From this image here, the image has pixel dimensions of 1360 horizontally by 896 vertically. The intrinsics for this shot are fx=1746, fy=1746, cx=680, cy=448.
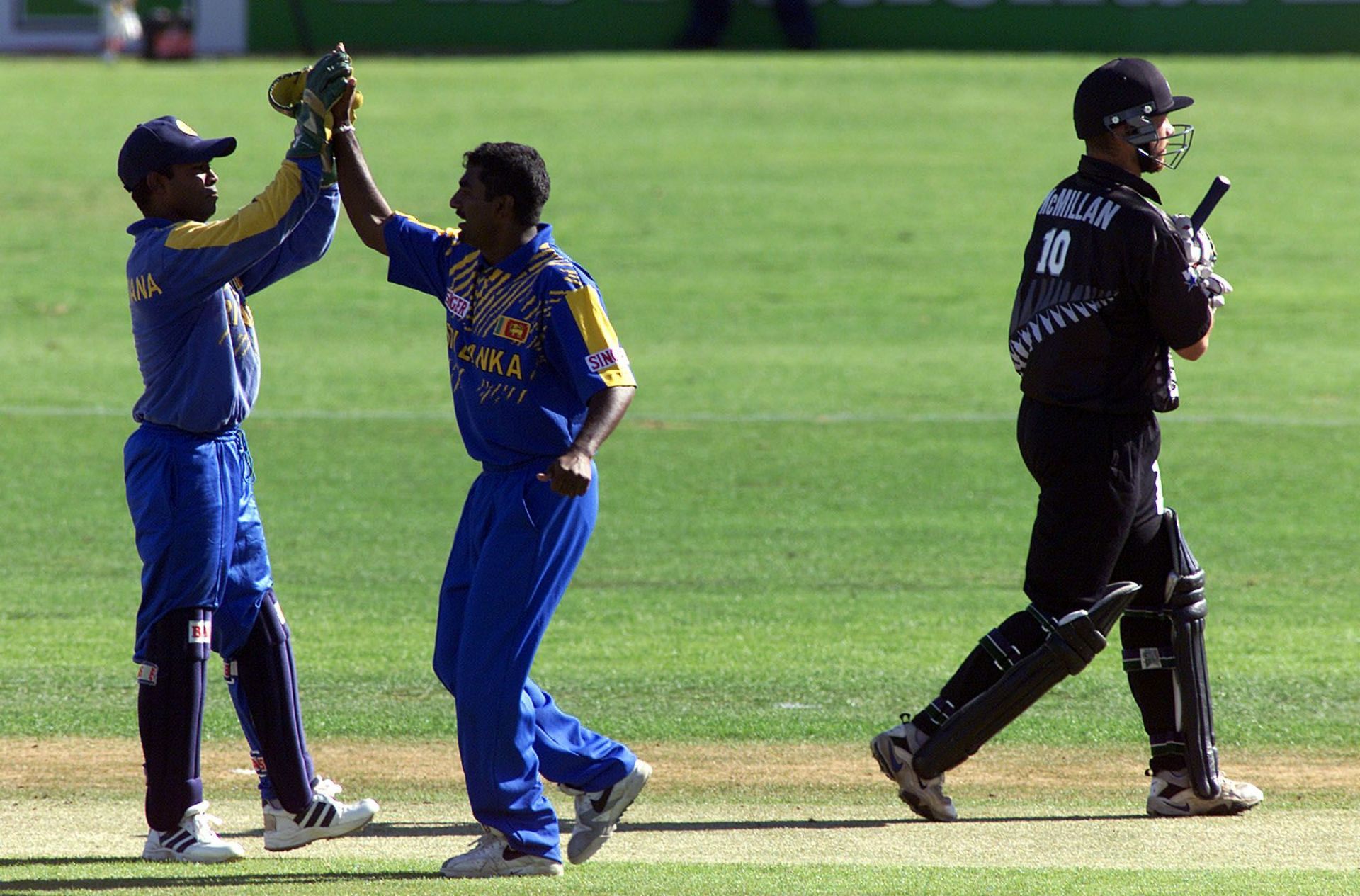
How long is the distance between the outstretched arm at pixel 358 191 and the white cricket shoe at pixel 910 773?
227 cm

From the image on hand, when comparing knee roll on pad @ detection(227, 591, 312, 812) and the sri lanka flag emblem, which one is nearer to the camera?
the sri lanka flag emblem

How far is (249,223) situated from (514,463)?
102cm

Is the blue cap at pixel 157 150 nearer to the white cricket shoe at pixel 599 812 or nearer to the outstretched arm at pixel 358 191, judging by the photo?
the outstretched arm at pixel 358 191

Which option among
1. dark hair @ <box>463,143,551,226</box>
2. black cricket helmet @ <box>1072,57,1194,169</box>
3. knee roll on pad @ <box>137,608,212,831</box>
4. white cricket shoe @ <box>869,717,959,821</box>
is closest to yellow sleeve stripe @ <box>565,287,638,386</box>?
dark hair @ <box>463,143,551,226</box>

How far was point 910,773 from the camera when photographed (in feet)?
18.7

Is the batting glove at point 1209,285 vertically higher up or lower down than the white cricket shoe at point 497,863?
higher up

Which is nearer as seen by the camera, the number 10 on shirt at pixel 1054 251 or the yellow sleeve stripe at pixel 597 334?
the yellow sleeve stripe at pixel 597 334

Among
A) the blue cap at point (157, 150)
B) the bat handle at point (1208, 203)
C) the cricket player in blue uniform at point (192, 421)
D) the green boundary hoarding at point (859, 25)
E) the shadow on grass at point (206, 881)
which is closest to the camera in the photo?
the shadow on grass at point (206, 881)

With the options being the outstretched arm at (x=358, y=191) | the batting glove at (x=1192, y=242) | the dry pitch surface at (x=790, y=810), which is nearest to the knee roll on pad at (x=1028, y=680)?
the dry pitch surface at (x=790, y=810)

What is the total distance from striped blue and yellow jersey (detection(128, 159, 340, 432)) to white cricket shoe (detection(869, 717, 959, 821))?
232cm

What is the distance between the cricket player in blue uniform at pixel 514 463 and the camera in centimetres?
494

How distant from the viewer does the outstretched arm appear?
5.38 metres

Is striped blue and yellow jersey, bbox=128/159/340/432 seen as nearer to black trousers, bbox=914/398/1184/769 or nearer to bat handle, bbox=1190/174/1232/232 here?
black trousers, bbox=914/398/1184/769

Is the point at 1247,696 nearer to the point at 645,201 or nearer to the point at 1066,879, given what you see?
the point at 1066,879
